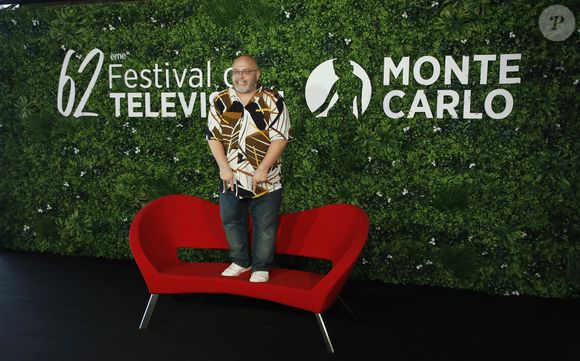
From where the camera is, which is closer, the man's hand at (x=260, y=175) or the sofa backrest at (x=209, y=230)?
the man's hand at (x=260, y=175)

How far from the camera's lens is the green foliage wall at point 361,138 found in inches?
141

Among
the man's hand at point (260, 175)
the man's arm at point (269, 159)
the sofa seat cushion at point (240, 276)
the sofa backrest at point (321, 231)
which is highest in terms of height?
the man's arm at point (269, 159)

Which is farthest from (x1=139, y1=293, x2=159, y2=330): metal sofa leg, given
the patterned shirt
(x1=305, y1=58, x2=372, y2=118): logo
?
(x1=305, y1=58, x2=372, y2=118): logo

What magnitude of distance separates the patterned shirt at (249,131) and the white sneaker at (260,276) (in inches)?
19.0

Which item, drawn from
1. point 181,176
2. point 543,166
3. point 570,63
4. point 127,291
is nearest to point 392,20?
point 570,63

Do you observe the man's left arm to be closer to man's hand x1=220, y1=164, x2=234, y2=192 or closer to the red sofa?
man's hand x1=220, y1=164, x2=234, y2=192

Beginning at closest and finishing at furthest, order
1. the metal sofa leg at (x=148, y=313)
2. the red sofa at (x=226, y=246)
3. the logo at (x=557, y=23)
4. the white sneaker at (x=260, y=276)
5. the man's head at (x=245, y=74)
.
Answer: the red sofa at (x=226, y=246)
the man's head at (x=245, y=74)
the white sneaker at (x=260, y=276)
the metal sofa leg at (x=148, y=313)
the logo at (x=557, y=23)

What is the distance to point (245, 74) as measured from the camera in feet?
9.87

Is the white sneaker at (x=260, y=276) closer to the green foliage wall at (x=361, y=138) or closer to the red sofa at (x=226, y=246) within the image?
the red sofa at (x=226, y=246)

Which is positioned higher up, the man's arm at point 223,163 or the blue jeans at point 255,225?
the man's arm at point 223,163

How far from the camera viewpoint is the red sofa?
288cm

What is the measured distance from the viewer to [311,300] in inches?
113

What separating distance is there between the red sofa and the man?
0.57ft

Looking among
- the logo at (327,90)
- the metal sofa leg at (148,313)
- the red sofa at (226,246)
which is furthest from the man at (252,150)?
the logo at (327,90)
